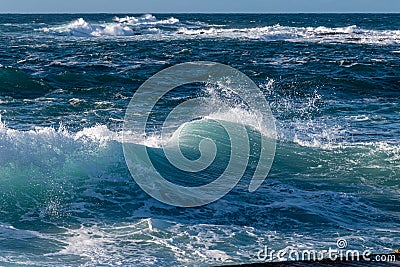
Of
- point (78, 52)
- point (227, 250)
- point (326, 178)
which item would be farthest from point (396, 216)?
point (78, 52)

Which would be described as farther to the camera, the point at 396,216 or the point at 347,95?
the point at 347,95

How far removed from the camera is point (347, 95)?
20.5 metres

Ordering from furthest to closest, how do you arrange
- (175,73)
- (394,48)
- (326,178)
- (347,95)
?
(394,48) < (175,73) < (347,95) < (326,178)

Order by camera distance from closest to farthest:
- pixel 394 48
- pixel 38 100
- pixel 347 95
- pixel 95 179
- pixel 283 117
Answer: pixel 95 179
pixel 283 117
pixel 38 100
pixel 347 95
pixel 394 48

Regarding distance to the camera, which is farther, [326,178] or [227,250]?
[326,178]

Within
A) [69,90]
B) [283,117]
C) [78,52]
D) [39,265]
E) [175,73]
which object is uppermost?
[78,52]

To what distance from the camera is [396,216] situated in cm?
902

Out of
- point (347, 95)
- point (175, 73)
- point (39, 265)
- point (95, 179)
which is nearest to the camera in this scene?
Result: point (39, 265)

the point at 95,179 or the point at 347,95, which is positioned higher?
the point at 347,95

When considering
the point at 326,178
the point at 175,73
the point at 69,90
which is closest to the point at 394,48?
the point at 175,73

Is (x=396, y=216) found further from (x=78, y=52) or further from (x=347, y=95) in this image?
Result: (x=78, y=52)

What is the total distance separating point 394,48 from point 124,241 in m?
31.7

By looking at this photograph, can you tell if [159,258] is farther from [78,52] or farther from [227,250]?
[78,52]

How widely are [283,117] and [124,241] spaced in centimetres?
949
